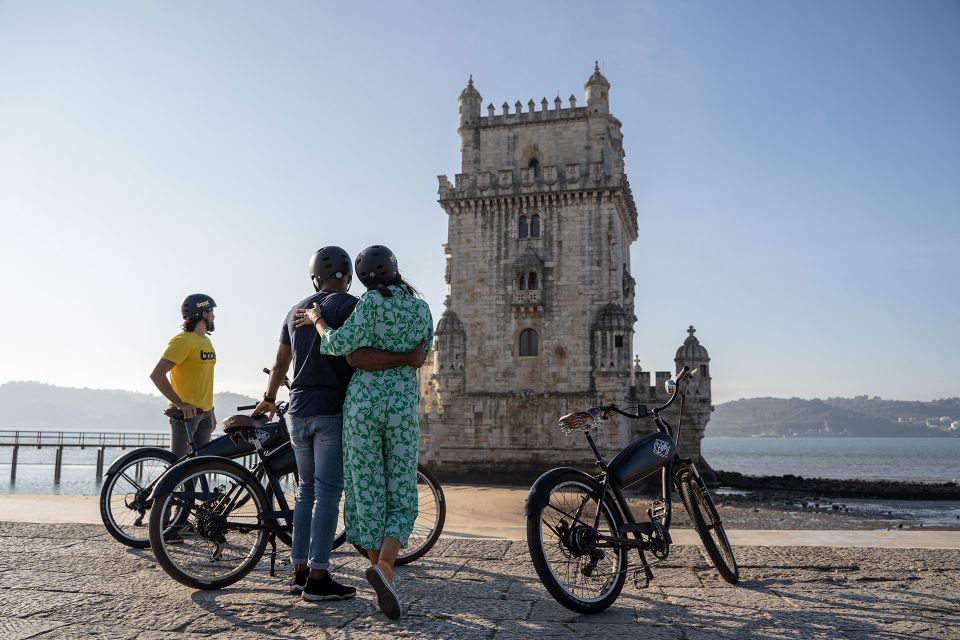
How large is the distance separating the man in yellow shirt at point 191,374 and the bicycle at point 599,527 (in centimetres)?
384

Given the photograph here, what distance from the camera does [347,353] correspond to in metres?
4.19

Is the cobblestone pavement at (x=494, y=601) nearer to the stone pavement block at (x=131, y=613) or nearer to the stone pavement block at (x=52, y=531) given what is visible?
the stone pavement block at (x=131, y=613)

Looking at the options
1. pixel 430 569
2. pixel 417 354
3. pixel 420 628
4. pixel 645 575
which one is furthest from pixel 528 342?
pixel 420 628

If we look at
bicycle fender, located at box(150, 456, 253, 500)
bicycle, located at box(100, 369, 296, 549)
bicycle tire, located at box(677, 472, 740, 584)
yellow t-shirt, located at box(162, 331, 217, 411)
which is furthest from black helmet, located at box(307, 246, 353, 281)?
bicycle tire, located at box(677, 472, 740, 584)

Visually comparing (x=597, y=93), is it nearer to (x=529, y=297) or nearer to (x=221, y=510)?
(x=529, y=297)

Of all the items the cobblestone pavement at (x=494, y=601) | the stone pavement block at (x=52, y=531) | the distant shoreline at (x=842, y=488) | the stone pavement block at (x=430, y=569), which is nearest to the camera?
the cobblestone pavement at (x=494, y=601)

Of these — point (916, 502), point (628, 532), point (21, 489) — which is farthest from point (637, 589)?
point (21, 489)

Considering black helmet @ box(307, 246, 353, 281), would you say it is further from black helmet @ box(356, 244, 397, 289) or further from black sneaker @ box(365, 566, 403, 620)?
black sneaker @ box(365, 566, 403, 620)

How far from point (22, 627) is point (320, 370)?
205 centimetres

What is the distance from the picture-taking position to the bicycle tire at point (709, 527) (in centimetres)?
464

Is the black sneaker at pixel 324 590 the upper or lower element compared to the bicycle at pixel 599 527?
lower

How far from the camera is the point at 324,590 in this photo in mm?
4094

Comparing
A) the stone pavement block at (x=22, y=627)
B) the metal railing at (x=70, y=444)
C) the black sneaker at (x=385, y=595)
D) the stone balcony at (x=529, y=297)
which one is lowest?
the metal railing at (x=70, y=444)

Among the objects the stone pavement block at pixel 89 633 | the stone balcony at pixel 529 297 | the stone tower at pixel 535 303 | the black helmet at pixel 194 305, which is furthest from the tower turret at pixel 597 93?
the stone pavement block at pixel 89 633
